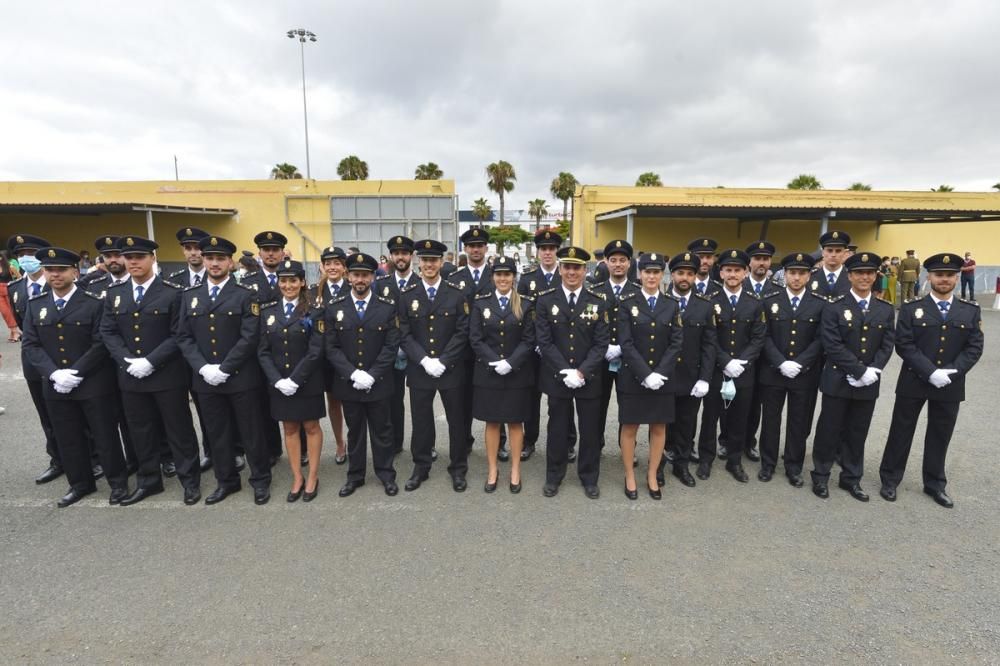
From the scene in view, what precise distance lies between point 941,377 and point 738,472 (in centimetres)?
172

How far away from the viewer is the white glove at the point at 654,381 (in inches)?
162

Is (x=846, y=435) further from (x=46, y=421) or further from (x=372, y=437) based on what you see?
(x=46, y=421)

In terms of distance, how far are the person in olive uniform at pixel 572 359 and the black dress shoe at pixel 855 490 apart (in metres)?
2.14

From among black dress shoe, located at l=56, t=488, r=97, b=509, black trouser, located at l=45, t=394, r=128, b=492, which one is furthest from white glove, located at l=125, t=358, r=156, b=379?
black dress shoe, located at l=56, t=488, r=97, b=509

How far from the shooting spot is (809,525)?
153 inches

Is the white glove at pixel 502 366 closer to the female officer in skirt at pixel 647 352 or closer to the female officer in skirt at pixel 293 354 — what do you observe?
the female officer in skirt at pixel 647 352

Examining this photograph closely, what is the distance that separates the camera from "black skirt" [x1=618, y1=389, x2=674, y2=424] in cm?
432

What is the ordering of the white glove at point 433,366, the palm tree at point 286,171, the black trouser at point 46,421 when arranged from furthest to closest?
1. the palm tree at point 286,171
2. the black trouser at point 46,421
3. the white glove at point 433,366

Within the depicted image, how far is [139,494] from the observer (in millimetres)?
4367

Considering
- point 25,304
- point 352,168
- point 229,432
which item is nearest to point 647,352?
point 229,432

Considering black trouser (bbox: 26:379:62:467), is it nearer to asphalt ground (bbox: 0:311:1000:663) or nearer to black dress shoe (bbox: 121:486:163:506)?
asphalt ground (bbox: 0:311:1000:663)

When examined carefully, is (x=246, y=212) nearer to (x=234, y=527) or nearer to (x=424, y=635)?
(x=234, y=527)

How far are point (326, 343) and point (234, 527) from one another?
1569 millimetres

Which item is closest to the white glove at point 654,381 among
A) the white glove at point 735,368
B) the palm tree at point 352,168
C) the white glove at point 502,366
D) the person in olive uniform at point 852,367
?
the white glove at point 735,368
